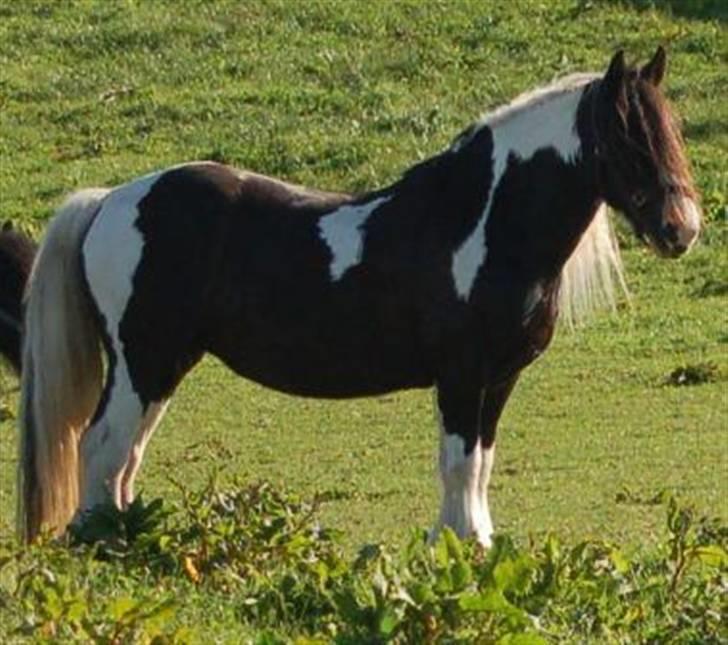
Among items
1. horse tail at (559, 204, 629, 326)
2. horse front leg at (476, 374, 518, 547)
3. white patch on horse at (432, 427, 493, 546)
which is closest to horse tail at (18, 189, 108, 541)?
white patch on horse at (432, 427, 493, 546)

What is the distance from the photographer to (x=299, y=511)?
27.9 ft

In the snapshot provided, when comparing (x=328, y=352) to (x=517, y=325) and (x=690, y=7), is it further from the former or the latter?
(x=690, y=7)

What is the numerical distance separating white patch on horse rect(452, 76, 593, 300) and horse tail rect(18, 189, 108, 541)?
1.49 meters

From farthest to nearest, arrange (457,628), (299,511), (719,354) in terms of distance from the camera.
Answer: (719,354) < (299,511) < (457,628)

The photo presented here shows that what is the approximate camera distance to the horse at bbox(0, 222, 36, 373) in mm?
12193

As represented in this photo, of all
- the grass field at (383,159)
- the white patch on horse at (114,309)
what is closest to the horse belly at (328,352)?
the white patch on horse at (114,309)

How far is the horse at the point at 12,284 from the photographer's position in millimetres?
12193

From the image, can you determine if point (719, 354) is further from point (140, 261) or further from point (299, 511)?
point (299, 511)

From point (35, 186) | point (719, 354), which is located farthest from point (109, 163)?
point (719, 354)

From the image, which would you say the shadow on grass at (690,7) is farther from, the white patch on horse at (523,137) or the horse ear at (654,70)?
the horse ear at (654,70)

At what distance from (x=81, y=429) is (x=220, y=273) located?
80 centimetres

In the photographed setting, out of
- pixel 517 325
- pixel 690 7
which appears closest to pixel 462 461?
pixel 517 325

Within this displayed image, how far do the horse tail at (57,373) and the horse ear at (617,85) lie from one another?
83.5 inches

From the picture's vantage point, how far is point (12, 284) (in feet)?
40.5
